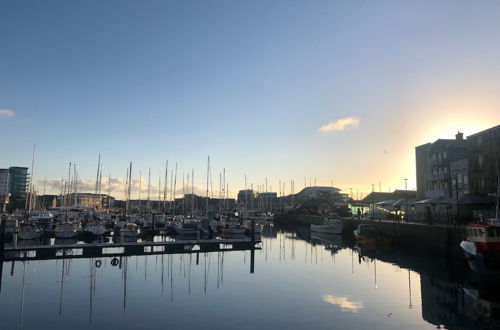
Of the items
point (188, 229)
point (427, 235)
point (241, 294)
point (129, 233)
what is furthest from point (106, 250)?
point (427, 235)

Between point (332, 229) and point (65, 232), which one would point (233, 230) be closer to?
point (65, 232)

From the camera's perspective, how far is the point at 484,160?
199ft

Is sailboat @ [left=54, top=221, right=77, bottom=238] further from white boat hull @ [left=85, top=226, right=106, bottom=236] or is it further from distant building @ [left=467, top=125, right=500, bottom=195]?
distant building @ [left=467, top=125, right=500, bottom=195]

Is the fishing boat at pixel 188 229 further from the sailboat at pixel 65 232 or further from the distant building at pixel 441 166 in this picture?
the distant building at pixel 441 166

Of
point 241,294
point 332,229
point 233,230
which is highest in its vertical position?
point 233,230

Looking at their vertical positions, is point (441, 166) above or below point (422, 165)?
below

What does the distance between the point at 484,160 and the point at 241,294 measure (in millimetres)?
50008

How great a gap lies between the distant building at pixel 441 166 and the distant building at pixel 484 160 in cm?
387

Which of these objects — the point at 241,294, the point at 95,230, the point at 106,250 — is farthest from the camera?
the point at 95,230

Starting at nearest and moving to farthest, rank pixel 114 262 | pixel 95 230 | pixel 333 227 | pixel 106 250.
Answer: pixel 114 262, pixel 106 250, pixel 95 230, pixel 333 227

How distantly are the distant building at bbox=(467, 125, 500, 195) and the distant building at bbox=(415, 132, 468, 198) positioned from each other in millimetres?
3868

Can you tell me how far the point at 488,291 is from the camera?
93.9ft

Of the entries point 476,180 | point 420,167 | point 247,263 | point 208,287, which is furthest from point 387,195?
point 208,287

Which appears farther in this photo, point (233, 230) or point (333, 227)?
point (333, 227)
